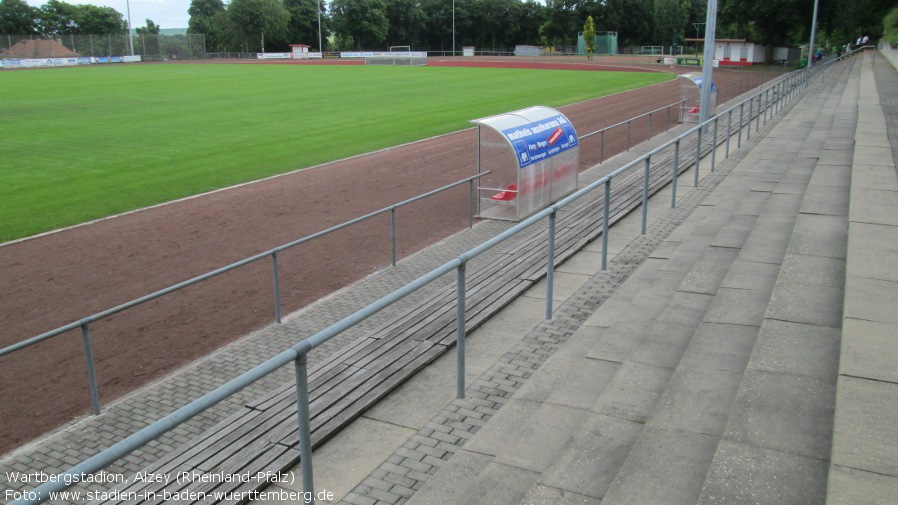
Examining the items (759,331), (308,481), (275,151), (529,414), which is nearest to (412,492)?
(308,481)

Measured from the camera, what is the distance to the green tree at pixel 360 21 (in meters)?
112

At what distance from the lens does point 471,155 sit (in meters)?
22.0

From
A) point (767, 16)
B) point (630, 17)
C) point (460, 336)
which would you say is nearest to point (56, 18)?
point (630, 17)

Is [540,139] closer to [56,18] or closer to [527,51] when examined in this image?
[527,51]

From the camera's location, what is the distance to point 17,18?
101 m

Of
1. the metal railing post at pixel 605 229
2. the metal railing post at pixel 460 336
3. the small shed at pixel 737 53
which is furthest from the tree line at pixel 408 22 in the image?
the metal railing post at pixel 460 336

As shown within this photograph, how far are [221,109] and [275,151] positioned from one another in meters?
11.9

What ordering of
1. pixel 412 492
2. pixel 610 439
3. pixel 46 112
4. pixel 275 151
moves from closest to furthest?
1. pixel 412 492
2. pixel 610 439
3. pixel 275 151
4. pixel 46 112

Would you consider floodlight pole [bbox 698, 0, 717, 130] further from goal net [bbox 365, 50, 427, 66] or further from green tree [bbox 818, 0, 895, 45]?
goal net [bbox 365, 50, 427, 66]

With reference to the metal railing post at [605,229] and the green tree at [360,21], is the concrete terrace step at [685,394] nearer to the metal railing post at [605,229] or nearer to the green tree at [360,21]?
the metal railing post at [605,229]

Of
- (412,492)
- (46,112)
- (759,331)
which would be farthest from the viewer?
(46,112)

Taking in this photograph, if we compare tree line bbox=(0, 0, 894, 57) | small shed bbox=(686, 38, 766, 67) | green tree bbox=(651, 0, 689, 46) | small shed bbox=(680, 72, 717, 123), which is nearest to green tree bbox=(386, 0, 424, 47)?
tree line bbox=(0, 0, 894, 57)

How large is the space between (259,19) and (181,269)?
100220 mm

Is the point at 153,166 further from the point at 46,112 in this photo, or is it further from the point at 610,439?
the point at 610,439
